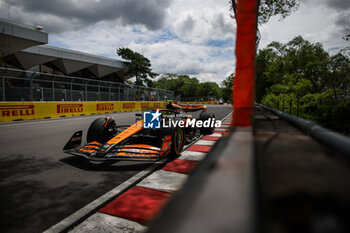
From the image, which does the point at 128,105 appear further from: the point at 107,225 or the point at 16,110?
the point at 107,225

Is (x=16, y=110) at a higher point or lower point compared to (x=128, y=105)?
lower

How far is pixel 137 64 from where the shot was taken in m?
38.3

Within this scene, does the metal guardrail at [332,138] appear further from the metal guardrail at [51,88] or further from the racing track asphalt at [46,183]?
the metal guardrail at [51,88]

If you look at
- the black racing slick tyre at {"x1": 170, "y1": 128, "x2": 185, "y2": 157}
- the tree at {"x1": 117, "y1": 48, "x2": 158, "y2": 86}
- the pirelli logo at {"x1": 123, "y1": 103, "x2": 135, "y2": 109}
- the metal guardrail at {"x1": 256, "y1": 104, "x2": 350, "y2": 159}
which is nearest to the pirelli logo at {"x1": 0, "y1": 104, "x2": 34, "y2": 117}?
the pirelli logo at {"x1": 123, "y1": 103, "x2": 135, "y2": 109}

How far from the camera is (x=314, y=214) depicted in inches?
22.3

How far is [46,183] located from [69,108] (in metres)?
12.6

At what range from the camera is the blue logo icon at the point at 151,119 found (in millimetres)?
4547

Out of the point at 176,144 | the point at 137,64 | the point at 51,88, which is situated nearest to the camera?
the point at 176,144

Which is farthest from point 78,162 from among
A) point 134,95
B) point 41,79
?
point 134,95

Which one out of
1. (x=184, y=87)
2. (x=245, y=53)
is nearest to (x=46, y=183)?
(x=245, y=53)

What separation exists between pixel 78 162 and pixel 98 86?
15.5 metres

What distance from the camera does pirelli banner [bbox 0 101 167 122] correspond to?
10.9m

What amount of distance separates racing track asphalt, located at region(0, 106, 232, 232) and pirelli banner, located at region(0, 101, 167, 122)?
3635mm

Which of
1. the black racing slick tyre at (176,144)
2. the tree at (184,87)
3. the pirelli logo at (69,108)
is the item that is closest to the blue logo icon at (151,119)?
the black racing slick tyre at (176,144)
